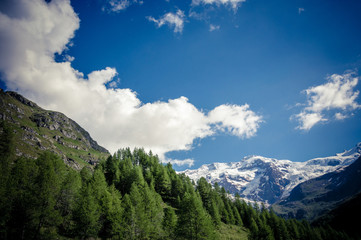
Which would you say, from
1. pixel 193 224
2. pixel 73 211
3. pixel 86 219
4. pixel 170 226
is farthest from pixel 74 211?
pixel 193 224

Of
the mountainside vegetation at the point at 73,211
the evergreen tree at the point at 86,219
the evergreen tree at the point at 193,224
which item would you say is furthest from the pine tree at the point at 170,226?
the evergreen tree at the point at 86,219

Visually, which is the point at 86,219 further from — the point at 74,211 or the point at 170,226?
the point at 170,226

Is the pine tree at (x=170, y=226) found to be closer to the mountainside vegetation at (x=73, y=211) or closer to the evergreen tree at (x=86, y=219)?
the mountainside vegetation at (x=73, y=211)

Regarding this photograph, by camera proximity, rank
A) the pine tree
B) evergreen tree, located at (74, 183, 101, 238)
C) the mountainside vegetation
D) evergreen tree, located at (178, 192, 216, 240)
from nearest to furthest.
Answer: the mountainside vegetation, evergreen tree, located at (74, 183, 101, 238), evergreen tree, located at (178, 192, 216, 240), the pine tree

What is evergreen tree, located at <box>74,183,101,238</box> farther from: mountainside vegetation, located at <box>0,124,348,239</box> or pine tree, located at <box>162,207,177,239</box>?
pine tree, located at <box>162,207,177,239</box>

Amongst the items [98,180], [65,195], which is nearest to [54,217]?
[65,195]

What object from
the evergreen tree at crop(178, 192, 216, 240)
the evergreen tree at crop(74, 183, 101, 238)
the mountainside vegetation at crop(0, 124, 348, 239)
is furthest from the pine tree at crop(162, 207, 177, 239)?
Answer: the evergreen tree at crop(74, 183, 101, 238)

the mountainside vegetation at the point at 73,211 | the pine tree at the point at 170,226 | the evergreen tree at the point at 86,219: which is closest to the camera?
the mountainside vegetation at the point at 73,211

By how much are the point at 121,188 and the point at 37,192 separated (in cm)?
3579

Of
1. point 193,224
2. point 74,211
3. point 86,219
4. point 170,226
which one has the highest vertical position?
point 74,211

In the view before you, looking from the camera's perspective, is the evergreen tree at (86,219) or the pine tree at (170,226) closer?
the evergreen tree at (86,219)

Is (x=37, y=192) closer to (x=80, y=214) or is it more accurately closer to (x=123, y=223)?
(x=80, y=214)

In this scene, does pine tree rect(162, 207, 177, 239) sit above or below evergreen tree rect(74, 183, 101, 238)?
below

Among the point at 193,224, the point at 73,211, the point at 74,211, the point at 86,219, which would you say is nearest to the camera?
the point at 86,219
